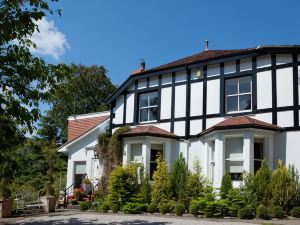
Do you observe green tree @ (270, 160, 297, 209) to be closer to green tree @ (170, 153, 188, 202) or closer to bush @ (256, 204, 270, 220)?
bush @ (256, 204, 270, 220)

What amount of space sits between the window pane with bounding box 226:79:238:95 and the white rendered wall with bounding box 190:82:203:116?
136 centimetres

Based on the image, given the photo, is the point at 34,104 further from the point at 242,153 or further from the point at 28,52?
the point at 242,153

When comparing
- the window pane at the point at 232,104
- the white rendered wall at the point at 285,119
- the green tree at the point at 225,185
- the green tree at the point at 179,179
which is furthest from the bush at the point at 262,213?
the window pane at the point at 232,104

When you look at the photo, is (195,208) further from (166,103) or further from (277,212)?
(166,103)

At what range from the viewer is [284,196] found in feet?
55.2

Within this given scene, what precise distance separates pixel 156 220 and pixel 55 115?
3900 centimetres

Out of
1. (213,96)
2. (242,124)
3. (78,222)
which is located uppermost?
(213,96)

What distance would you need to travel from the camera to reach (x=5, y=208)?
1934 centimetres

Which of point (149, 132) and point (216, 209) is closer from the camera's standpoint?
point (216, 209)

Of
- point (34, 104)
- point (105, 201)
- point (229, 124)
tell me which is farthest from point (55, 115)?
point (34, 104)

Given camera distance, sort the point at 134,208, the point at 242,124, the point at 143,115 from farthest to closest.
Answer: the point at 143,115 → the point at 134,208 → the point at 242,124

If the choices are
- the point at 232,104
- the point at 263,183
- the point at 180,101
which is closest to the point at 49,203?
the point at 180,101

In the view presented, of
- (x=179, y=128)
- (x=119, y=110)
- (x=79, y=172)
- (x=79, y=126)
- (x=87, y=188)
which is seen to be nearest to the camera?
(x=179, y=128)

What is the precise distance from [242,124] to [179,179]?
3862mm
